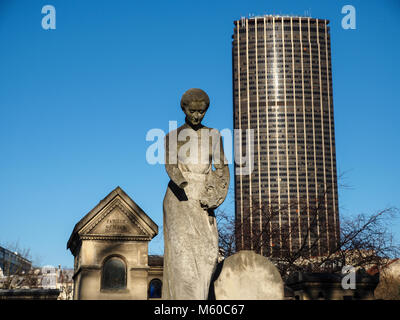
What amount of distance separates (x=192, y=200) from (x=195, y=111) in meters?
1.25

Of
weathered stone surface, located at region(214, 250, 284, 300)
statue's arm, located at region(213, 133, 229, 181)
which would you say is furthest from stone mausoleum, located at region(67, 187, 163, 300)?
statue's arm, located at region(213, 133, 229, 181)

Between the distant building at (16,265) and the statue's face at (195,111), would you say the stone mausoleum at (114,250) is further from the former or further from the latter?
the distant building at (16,265)

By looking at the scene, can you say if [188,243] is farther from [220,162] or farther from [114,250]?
[114,250]

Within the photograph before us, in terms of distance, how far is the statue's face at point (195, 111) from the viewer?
829cm

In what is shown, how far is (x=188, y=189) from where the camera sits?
8.08 meters

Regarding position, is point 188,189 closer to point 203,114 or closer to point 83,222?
point 203,114

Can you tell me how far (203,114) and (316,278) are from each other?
4856mm

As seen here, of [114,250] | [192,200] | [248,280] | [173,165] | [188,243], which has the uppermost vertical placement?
[173,165]

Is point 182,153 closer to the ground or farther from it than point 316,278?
farther from it

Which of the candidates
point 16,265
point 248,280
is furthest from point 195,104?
point 16,265

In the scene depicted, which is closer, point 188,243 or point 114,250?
point 188,243

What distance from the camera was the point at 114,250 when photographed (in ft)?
76.8
